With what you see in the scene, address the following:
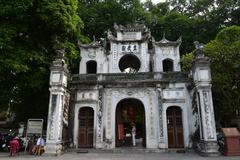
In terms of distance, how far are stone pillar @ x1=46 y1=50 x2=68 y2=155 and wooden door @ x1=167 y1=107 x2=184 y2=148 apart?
24.2 feet

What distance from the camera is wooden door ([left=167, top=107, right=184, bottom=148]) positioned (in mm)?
16750

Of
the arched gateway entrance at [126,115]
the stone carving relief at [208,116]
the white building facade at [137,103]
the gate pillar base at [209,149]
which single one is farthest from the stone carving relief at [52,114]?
the stone carving relief at [208,116]

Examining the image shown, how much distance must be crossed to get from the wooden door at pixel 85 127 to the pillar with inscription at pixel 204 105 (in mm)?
7387

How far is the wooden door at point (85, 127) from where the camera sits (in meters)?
17.1

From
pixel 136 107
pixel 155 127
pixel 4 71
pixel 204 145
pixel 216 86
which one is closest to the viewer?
pixel 204 145

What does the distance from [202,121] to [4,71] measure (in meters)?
12.2

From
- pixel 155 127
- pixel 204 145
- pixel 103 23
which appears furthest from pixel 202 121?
pixel 103 23

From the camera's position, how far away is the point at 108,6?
1191 inches

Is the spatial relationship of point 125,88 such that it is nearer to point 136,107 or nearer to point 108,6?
point 136,107

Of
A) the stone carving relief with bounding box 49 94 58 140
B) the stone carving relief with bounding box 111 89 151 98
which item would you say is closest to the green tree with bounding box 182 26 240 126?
the stone carving relief with bounding box 111 89 151 98

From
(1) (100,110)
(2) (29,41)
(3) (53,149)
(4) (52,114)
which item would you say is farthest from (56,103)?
(2) (29,41)

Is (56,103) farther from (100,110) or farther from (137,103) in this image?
(137,103)

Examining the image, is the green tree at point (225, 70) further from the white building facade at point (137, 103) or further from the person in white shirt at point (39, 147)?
the person in white shirt at point (39, 147)

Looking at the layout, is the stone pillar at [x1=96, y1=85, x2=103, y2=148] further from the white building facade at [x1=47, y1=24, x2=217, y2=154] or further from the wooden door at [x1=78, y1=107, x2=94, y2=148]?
the wooden door at [x1=78, y1=107, x2=94, y2=148]
